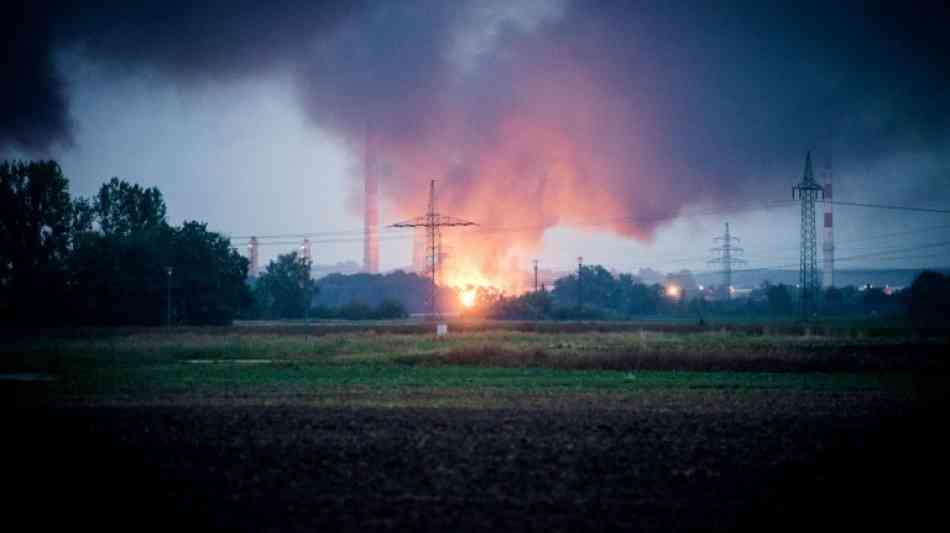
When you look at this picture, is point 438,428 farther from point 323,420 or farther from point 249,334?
point 249,334

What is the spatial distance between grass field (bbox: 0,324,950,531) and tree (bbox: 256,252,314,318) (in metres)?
83.8

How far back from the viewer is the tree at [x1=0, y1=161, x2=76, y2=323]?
8612 centimetres

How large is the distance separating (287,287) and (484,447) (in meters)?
114

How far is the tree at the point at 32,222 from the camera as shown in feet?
283

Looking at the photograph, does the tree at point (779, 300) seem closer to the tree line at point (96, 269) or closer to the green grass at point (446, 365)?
the green grass at point (446, 365)

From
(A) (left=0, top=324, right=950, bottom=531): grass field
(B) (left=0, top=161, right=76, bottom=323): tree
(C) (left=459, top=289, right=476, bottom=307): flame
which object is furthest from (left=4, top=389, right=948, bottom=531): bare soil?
(C) (left=459, top=289, right=476, bottom=307): flame

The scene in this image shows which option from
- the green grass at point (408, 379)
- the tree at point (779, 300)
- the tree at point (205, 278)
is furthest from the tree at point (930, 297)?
the tree at point (205, 278)

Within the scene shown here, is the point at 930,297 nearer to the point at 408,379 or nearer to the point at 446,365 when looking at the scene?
the point at 446,365

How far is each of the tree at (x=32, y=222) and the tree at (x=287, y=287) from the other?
3398 cm

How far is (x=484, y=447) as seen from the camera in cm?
1625

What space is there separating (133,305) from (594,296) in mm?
93064

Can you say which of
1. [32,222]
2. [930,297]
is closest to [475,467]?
[32,222]

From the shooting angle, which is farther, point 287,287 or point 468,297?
point 287,287

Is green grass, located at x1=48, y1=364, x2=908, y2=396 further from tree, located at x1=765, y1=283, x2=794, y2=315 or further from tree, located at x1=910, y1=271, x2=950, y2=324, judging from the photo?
tree, located at x1=765, y1=283, x2=794, y2=315
